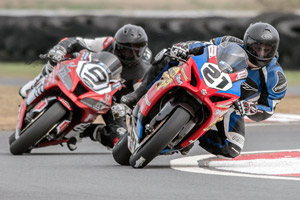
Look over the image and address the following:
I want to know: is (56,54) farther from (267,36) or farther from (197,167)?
(267,36)

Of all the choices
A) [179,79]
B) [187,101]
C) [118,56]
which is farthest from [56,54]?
[187,101]

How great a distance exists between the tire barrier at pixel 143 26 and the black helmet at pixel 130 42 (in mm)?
10046

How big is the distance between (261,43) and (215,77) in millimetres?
813

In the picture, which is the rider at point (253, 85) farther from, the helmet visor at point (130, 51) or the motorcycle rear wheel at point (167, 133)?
the helmet visor at point (130, 51)

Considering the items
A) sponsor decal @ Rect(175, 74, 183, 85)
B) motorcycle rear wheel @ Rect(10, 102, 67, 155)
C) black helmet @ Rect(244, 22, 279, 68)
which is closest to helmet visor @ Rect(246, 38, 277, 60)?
black helmet @ Rect(244, 22, 279, 68)

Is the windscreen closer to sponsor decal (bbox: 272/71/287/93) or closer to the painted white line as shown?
sponsor decal (bbox: 272/71/287/93)

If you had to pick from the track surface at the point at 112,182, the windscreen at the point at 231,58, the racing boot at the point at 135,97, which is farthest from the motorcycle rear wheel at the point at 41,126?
the windscreen at the point at 231,58

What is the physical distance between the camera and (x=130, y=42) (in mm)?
8289

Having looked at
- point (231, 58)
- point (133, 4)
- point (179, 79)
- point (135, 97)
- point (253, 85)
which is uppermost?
point (231, 58)

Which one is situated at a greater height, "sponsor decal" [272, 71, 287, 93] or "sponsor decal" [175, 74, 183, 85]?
"sponsor decal" [175, 74, 183, 85]

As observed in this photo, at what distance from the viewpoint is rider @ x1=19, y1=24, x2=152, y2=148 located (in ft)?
27.3

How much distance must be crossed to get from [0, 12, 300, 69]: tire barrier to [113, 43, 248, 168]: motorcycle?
11.8m

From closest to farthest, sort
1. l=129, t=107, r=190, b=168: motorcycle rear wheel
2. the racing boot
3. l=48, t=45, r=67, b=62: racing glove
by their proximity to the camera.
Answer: l=129, t=107, r=190, b=168: motorcycle rear wheel < the racing boot < l=48, t=45, r=67, b=62: racing glove

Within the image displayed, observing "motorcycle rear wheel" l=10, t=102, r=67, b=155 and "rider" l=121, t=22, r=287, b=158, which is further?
"motorcycle rear wheel" l=10, t=102, r=67, b=155
